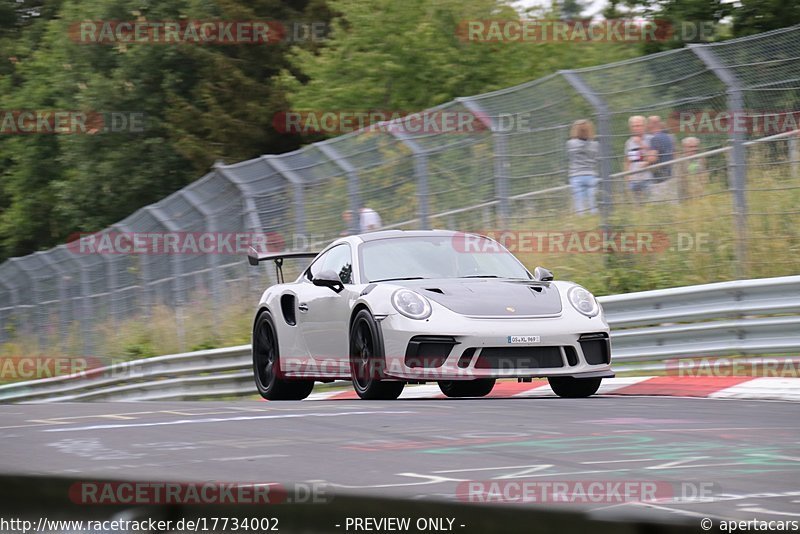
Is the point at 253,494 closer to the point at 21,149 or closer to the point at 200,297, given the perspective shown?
the point at 200,297

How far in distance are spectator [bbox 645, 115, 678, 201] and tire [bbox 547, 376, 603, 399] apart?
3382 mm

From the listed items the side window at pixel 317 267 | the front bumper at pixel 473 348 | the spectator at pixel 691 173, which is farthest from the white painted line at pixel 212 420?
the spectator at pixel 691 173

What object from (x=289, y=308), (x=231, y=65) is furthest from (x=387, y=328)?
(x=231, y=65)

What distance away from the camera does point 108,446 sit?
6422 millimetres

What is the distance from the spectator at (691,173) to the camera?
1213 cm

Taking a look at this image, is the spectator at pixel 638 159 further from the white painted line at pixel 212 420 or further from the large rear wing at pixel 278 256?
the white painted line at pixel 212 420

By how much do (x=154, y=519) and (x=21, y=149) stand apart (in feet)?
170

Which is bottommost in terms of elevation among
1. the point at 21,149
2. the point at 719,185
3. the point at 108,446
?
the point at 108,446

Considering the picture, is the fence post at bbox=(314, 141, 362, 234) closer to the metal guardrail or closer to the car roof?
the metal guardrail

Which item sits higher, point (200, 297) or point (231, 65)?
point (231, 65)

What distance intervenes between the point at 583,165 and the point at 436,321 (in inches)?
188

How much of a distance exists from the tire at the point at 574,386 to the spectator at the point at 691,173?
10.5 ft

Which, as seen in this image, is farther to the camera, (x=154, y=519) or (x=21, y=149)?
(x=21, y=149)

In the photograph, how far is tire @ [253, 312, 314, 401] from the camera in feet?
37.1
